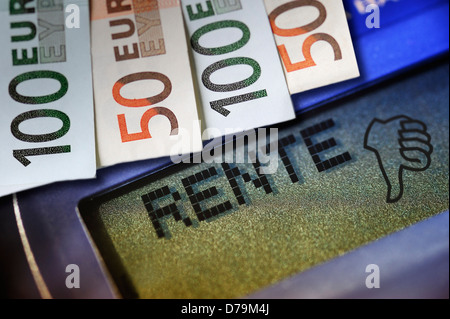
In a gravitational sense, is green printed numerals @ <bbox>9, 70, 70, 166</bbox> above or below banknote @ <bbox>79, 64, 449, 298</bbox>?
above

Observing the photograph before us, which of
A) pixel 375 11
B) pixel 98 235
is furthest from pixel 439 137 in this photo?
pixel 98 235

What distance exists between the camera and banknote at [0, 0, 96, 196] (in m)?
0.55

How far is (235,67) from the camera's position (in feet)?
1.87

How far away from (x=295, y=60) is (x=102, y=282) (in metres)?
0.43

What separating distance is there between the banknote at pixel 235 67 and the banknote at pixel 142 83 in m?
0.02

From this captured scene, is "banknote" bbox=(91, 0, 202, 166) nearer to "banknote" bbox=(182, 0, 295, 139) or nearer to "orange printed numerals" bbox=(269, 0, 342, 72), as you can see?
"banknote" bbox=(182, 0, 295, 139)

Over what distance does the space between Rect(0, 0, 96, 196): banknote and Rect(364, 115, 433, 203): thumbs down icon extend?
1.40 feet

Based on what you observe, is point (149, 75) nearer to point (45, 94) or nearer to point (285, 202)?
point (45, 94)

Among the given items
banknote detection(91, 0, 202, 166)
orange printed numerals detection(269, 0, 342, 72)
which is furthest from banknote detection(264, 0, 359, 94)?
banknote detection(91, 0, 202, 166)

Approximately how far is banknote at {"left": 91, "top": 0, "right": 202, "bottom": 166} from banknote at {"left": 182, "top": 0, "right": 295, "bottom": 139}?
2cm

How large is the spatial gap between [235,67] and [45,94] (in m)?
0.29

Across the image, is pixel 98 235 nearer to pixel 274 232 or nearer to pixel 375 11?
pixel 274 232

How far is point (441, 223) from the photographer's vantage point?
58 centimetres

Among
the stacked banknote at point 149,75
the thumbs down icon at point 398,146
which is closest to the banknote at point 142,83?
the stacked banknote at point 149,75
